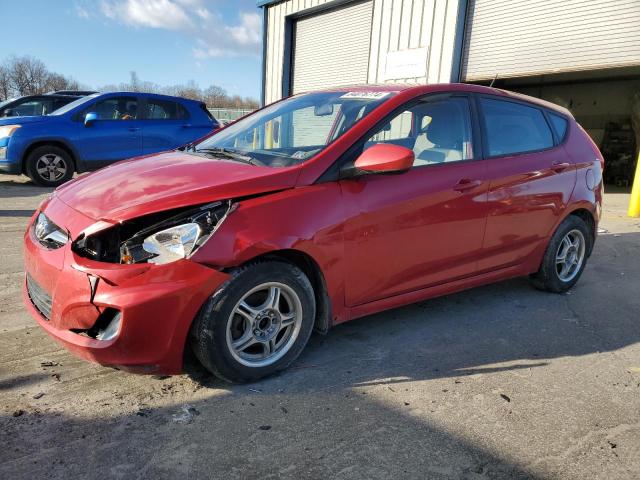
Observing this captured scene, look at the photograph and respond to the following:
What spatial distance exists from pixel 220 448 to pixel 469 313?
7.74 ft

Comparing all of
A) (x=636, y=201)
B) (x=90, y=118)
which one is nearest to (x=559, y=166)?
(x=636, y=201)

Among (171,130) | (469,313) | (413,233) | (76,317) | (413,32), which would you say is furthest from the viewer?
(413,32)

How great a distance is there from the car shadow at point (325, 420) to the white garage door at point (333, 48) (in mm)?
10433

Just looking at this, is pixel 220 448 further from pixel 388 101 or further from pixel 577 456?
pixel 388 101

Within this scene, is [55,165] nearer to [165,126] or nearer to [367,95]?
[165,126]

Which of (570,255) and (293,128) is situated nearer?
(293,128)

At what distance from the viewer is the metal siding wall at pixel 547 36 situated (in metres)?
8.26

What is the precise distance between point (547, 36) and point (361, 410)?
891 cm

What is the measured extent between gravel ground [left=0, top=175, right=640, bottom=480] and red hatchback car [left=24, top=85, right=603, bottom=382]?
0.26 meters

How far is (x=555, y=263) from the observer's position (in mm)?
4340

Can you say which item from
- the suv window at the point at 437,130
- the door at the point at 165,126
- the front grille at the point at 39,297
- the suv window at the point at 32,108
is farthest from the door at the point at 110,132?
the suv window at the point at 437,130

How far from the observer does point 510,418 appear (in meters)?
2.53

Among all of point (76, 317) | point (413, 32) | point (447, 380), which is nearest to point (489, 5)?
point (413, 32)

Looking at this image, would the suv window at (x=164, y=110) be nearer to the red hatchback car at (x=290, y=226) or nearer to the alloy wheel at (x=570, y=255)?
the red hatchback car at (x=290, y=226)
